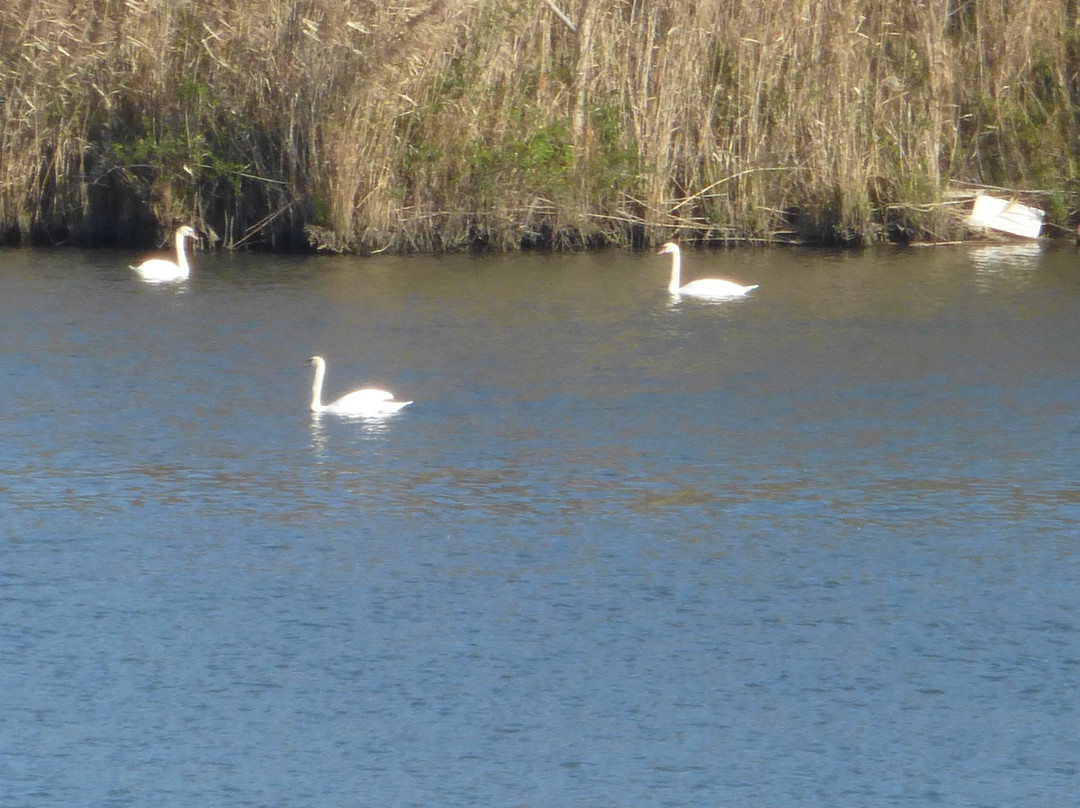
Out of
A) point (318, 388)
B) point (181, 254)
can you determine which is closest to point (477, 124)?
point (181, 254)

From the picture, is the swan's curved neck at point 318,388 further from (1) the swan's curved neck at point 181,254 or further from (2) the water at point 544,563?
(1) the swan's curved neck at point 181,254

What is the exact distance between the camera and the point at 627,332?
1467 cm

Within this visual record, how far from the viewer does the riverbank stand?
19531mm

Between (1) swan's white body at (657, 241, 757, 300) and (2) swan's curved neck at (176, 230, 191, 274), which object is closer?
(1) swan's white body at (657, 241, 757, 300)

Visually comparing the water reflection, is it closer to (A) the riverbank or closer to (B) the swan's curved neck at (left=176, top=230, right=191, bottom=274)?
(A) the riverbank

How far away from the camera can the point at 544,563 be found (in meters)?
8.20

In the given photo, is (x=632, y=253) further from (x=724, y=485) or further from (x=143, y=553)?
Answer: (x=143, y=553)

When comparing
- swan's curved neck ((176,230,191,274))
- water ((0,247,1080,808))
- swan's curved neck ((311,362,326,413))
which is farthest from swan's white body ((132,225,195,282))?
swan's curved neck ((311,362,326,413))

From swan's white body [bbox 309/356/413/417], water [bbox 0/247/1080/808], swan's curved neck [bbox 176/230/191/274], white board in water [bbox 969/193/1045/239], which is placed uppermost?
white board in water [bbox 969/193/1045/239]

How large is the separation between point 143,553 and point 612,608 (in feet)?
7.79

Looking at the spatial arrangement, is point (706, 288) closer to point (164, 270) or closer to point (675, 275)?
point (675, 275)

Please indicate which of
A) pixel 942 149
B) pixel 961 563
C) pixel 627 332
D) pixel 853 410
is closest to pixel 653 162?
pixel 942 149

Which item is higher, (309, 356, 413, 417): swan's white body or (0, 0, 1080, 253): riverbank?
(0, 0, 1080, 253): riverbank

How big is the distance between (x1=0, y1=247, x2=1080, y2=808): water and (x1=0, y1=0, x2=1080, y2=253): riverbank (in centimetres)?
488
